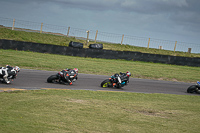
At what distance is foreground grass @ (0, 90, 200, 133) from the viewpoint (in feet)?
18.5

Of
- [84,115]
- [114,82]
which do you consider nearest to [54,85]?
[114,82]

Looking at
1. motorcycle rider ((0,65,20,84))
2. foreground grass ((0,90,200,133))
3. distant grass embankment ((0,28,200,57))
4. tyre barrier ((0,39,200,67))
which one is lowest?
foreground grass ((0,90,200,133))

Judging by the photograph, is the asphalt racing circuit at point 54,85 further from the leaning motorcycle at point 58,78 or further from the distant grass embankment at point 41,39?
the distant grass embankment at point 41,39

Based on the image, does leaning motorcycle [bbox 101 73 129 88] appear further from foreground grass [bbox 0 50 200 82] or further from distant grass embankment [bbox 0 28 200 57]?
distant grass embankment [bbox 0 28 200 57]

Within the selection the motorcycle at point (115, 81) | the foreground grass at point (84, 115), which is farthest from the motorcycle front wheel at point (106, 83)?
the foreground grass at point (84, 115)

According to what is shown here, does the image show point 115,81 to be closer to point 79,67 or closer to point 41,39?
point 79,67

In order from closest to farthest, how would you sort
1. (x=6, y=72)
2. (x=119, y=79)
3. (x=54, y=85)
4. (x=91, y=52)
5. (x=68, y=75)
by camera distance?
(x=6, y=72), (x=54, y=85), (x=68, y=75), (x=119, y=79), (x=91, y=52)

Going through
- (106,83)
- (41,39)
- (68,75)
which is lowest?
(106,83)

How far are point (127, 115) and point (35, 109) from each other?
237 cm

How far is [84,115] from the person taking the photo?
677cm

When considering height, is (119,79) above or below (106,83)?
above

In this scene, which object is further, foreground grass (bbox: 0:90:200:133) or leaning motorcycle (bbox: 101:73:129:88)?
leaning motorcycle (bbox: 101:73:129:88)

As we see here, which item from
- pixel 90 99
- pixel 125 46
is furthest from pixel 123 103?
pixel 125 46

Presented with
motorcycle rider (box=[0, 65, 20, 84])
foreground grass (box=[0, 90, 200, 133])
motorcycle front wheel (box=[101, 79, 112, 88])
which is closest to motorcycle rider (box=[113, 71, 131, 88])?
motorcycle front wheel (box=[101, 79, 112, 88])
